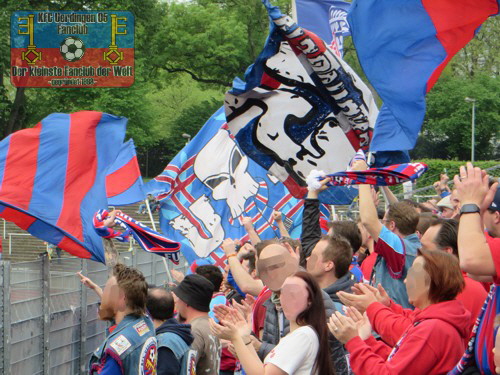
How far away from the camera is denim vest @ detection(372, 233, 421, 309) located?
20.4 feet

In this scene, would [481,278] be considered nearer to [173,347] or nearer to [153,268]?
[173,347]

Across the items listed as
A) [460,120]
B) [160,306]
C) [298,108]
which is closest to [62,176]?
[298,108]

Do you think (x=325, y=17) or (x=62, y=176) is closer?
(x=62, y=176)

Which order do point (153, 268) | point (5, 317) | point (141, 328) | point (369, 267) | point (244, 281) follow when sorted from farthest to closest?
point (153, 268) → point (5, 317) → point (369, 267) → point (244, 281) → point (141, 328)

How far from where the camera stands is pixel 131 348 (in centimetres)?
597

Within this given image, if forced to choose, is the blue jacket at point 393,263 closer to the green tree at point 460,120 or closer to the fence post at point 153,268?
the fence post at point 153,268

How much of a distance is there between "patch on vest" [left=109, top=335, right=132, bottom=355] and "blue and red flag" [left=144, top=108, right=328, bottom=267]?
562 cm

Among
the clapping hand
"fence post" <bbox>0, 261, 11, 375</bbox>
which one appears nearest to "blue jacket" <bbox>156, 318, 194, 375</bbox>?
the clapping hand

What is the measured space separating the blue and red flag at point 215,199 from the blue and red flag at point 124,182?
43 cm

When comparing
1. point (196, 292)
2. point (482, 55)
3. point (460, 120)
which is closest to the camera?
point (196, 292)

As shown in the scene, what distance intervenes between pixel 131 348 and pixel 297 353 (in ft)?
5.71

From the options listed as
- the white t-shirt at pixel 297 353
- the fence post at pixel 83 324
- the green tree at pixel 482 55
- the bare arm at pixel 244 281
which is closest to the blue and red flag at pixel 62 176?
the fence post at pixel 83 324

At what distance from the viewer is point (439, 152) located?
58.6m

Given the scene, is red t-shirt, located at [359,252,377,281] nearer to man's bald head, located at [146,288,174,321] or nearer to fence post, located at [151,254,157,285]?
man's bald head, located at [146,288,174,321]
